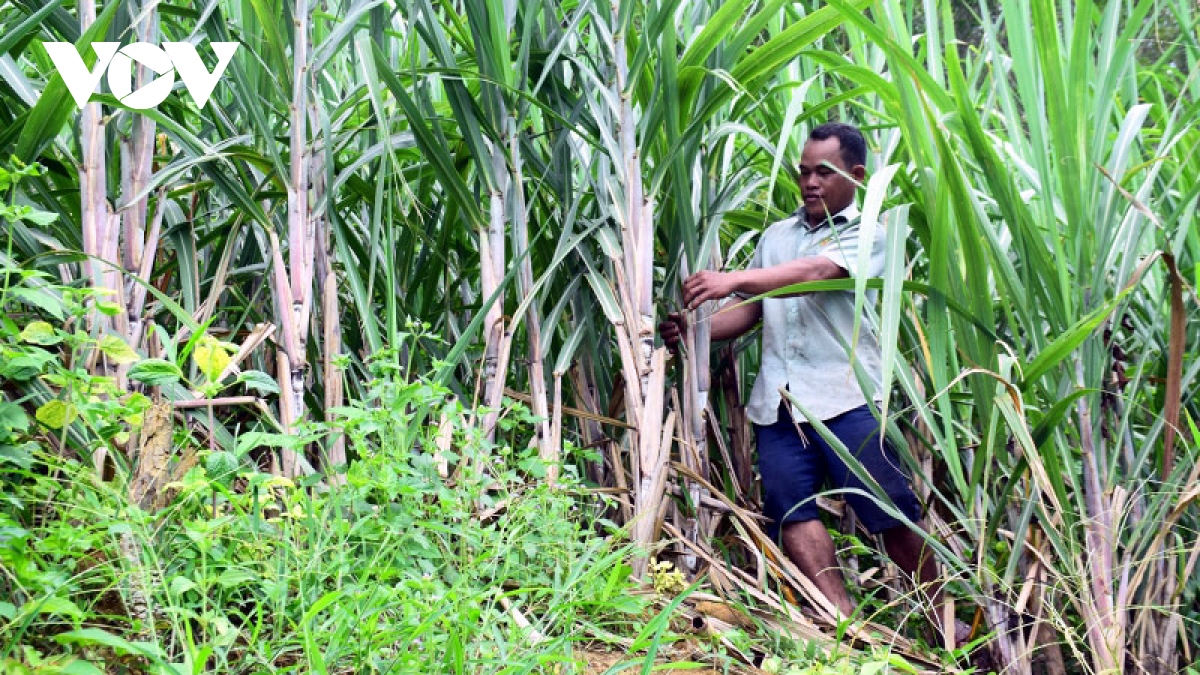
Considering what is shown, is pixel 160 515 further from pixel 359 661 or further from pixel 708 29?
pixel 708 29

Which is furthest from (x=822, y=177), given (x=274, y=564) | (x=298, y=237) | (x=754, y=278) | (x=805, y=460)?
(x=274, y=564)

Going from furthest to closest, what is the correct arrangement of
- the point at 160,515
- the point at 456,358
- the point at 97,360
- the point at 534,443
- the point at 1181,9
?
the point at 1181,9
the point at 534,443
the point at 456,358
the point at 97,360
the point at 160,515

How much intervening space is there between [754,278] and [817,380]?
1.13 feet

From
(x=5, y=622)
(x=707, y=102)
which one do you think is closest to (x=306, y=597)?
(x=5, y=622)

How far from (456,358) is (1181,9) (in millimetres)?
1657

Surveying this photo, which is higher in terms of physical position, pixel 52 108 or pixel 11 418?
pixel 52 108

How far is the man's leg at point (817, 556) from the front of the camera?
2.25 meters

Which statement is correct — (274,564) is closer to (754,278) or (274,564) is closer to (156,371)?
(156,371)

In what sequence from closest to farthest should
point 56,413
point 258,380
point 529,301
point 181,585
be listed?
point 181,585 → point 56,413 → point 258,380 → point 529,301

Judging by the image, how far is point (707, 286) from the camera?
81.4 inches

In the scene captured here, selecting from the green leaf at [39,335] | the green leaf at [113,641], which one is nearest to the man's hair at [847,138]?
the green leaf at [39,335]

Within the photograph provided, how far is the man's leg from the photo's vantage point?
2.25 metres

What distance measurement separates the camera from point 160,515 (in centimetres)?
137

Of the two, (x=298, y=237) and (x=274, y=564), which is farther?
(x=298, y=237)
